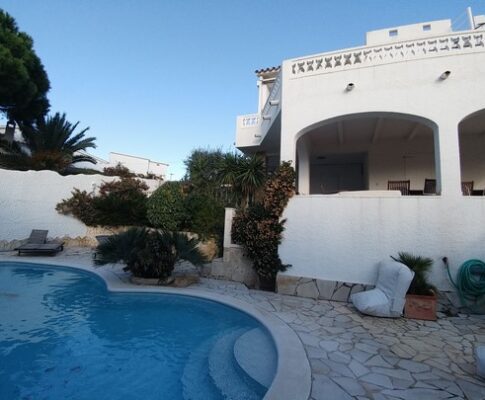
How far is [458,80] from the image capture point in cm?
658

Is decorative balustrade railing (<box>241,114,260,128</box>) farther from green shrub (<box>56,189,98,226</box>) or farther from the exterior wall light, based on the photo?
green shrub (<box>56,189,98,226</box>)

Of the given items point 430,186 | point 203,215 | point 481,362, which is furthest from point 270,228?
point 430,186

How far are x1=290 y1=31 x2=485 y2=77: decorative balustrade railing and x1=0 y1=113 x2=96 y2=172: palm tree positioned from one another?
15.2m

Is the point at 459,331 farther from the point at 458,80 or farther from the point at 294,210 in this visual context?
the point at 458,80

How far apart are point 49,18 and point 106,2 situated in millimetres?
2391

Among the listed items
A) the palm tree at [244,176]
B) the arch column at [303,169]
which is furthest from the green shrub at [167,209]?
the arch column at [303,169]

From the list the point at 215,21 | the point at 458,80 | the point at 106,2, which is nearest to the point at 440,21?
the point at 458,80

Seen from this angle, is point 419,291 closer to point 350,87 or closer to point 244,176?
point 350,87

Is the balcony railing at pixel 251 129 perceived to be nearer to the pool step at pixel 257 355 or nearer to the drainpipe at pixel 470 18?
the drainpipe at pixel 470 18

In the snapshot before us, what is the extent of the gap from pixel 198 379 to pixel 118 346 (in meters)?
1.85

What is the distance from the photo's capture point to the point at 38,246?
37.8ft

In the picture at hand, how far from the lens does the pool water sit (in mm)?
3490

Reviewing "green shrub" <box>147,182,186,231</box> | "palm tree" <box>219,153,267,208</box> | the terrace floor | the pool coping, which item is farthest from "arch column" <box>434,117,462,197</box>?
"green shrub" <box>147,182,186,231</box>

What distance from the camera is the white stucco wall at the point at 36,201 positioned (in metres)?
13.0
